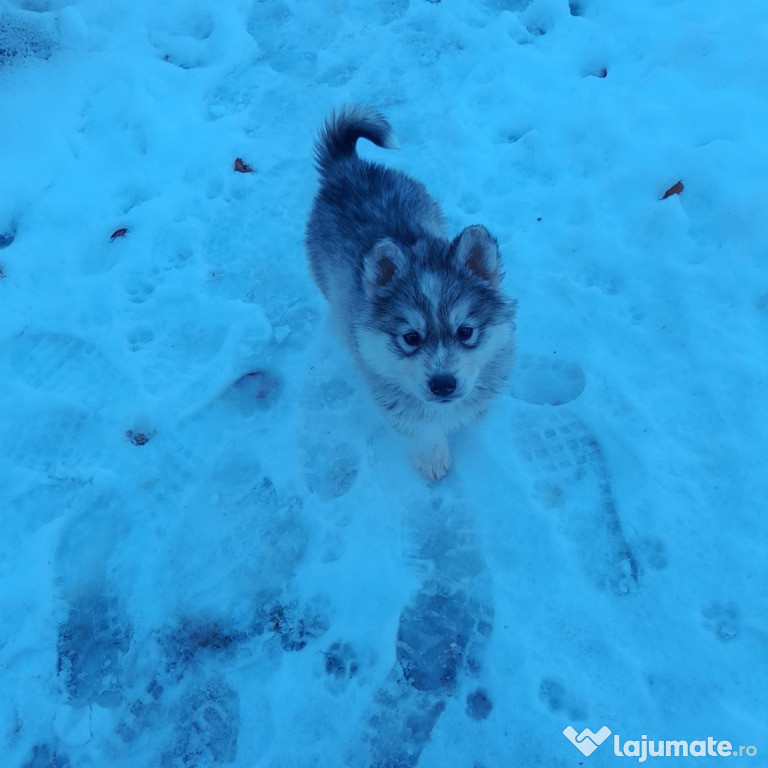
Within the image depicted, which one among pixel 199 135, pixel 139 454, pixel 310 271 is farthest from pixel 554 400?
pixel 199 135

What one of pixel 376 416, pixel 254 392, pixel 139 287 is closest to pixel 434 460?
pixel 376 416

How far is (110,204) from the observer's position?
387 cm

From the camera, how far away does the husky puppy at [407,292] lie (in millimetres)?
2273

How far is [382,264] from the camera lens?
2.40 m

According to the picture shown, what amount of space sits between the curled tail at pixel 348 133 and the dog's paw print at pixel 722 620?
2.81m

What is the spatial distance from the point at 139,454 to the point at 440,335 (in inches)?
74.4

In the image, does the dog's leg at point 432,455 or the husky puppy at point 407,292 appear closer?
the husky puppy at point 407,292

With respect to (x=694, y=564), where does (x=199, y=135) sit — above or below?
above

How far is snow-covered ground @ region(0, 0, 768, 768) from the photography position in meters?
2.38

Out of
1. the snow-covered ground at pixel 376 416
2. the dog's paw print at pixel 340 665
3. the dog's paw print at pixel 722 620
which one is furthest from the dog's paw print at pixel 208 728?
the dog's paw print at pixel 722 620

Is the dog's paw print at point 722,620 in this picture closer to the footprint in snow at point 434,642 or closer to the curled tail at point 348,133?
the footprint in snow at point 434,642

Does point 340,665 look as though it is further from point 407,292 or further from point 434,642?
point 407,292

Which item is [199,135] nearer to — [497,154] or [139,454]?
[497,154]

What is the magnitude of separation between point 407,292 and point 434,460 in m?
0.92
